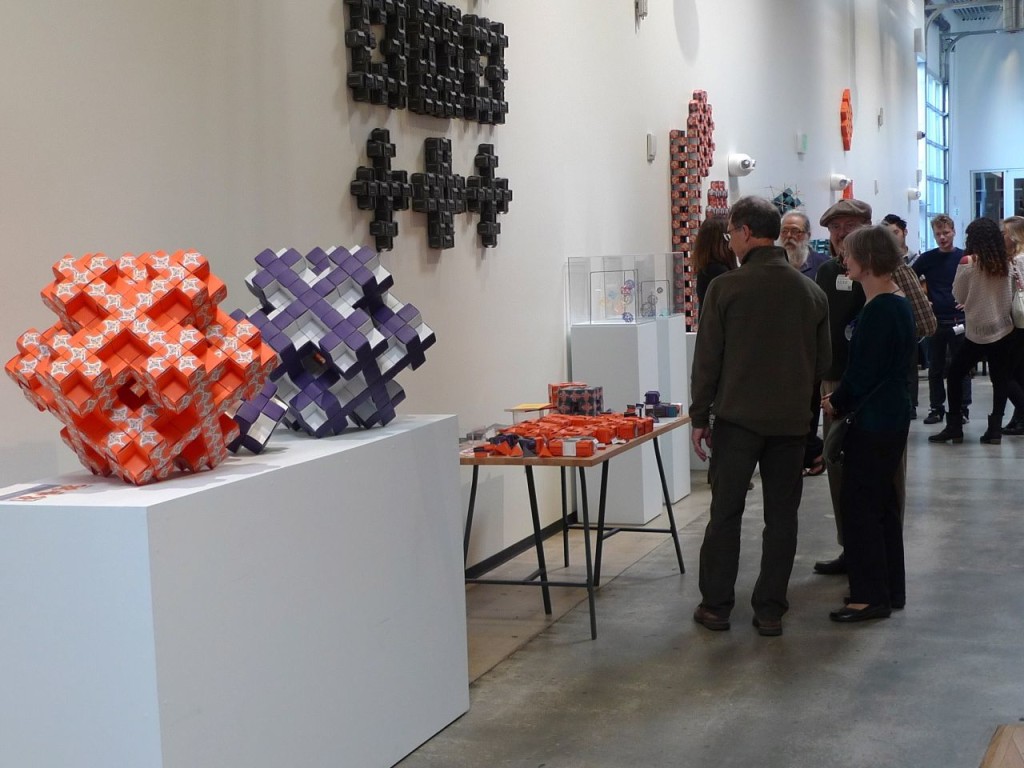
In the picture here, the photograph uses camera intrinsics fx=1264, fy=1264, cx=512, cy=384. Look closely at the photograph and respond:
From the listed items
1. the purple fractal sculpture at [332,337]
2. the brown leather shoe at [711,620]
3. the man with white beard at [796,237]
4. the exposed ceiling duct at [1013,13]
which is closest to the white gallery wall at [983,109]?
the exposed ceiling duct at [1013,13]

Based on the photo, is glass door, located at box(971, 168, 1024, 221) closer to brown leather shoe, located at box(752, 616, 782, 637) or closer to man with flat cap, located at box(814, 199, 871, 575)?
man with flat cap, located at box(814, 199, 871, 575)

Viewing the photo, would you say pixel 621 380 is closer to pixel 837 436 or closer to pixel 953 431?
pixel 837 436

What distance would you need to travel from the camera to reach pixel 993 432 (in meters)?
8.88

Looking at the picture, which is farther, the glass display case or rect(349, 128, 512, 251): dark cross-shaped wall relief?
the glass display case

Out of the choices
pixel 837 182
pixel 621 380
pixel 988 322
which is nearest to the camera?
pixel 621 380

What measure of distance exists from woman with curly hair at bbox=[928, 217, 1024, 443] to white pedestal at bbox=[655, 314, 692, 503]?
253 centimetres

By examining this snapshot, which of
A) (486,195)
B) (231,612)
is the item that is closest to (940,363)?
(486,195)

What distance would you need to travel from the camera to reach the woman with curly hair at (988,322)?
8.41 metres

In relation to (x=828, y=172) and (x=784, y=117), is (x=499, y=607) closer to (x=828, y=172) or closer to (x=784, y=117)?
(x=784, y=117)

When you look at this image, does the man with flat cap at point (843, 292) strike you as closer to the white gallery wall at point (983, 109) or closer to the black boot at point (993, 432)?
the black boot at point (993, 432)

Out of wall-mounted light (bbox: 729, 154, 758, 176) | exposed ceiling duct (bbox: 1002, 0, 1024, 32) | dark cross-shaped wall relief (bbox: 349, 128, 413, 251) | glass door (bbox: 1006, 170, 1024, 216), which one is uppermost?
exposed ceiling duct (bbox: 1002, 0, 1024, 32)

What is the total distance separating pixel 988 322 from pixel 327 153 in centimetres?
560

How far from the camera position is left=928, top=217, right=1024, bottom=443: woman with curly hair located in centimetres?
841

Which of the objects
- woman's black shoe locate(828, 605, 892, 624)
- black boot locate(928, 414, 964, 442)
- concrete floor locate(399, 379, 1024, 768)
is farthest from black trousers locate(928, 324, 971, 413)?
woman's black shoe locate(828, 605, 892, 624)
